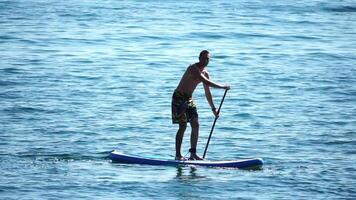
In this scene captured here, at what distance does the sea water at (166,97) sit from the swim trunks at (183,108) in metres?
0.92

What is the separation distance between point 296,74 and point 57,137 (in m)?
11.2

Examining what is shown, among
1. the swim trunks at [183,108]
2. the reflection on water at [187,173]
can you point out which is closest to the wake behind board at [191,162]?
the reflection on water at [187,173]

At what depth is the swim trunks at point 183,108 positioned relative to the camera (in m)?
16.4

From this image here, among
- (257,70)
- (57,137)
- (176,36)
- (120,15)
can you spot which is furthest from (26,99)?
(120,15)

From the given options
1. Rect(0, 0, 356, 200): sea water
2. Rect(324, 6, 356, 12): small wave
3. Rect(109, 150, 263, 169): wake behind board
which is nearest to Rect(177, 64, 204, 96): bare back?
Rect(109, 150, 263, 169): wake behind board

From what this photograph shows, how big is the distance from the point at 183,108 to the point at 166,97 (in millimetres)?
8231

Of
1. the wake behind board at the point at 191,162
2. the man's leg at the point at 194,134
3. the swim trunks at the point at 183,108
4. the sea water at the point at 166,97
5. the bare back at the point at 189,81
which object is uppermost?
the bare back at the point at 189,81

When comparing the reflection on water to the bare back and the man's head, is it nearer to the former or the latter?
the bare back

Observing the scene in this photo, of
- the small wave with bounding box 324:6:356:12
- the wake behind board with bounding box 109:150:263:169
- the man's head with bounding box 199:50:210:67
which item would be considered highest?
the man's head with bounding box 199:50:210:67

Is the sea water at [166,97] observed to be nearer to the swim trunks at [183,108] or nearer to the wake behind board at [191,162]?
the wake behind board at [191,162]

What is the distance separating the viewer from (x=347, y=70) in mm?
28891

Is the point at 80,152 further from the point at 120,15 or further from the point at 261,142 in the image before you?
the point at 120,15

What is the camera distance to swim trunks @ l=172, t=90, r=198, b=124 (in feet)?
53.9

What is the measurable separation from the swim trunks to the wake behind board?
2.49 feet
